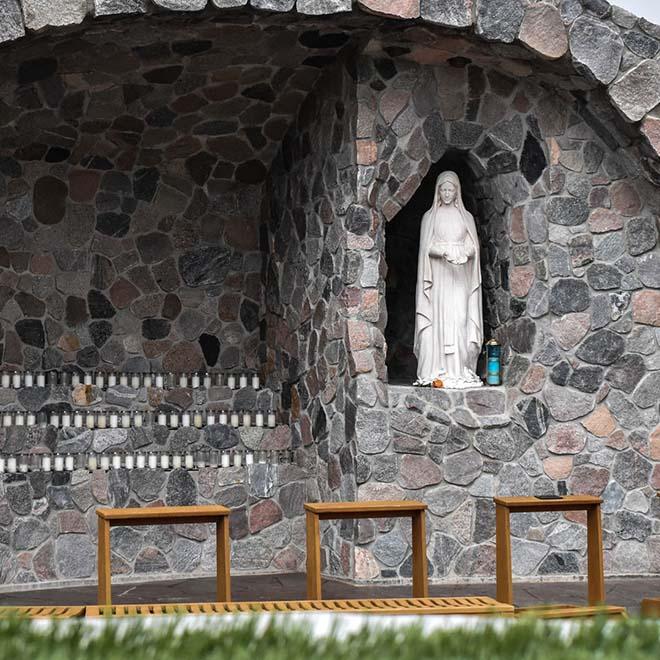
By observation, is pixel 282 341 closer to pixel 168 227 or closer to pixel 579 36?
pixel 168 227

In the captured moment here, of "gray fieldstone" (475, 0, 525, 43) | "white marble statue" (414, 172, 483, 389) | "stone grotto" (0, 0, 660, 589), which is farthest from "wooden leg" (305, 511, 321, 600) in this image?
"gray fieldstone" (475, 0, 525, 43)

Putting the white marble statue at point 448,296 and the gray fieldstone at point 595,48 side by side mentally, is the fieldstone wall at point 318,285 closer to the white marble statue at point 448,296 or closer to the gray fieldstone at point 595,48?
the white marble statue at point 448,296

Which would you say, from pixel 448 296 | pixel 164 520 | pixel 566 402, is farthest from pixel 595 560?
pixel 448 296

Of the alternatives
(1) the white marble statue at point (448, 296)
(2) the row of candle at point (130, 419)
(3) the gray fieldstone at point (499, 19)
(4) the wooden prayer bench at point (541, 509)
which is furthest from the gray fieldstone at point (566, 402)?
(3) the gray fieldstone at point (499, 19)

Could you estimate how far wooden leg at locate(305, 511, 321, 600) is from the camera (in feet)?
19.8

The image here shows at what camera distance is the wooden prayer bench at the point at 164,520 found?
239 inches

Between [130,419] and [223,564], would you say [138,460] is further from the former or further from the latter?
[223,564]

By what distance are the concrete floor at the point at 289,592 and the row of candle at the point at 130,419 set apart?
1.09m

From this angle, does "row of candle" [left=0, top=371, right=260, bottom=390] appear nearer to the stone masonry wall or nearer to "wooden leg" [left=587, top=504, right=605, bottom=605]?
the stone masonry wall

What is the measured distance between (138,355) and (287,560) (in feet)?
6.35

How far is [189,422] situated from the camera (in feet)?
28.9

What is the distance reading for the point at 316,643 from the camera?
3363mm

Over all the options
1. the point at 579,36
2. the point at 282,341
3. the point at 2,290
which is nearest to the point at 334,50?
the point at 579,36

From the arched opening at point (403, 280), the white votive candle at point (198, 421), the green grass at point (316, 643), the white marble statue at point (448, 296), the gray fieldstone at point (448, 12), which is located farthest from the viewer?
the arched opening at point (403, 280)
